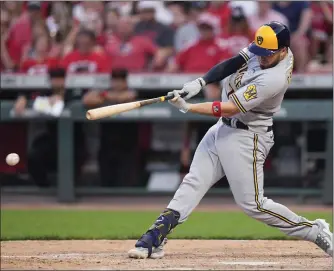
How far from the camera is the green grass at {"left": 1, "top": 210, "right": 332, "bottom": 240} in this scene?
742 centimetres

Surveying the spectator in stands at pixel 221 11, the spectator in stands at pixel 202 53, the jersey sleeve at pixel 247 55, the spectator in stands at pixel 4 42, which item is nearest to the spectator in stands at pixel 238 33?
the spectator in stands at pixel 202 53

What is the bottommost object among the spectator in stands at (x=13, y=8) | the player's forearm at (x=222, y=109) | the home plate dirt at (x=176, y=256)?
the home plate dirt at (x=176, y=256)

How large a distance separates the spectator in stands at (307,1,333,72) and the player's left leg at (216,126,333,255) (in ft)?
15.7

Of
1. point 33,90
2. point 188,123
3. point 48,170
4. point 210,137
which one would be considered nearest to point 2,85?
point 33,90

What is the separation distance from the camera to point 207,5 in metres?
10.8

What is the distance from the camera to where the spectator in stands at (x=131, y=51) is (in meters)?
10.2

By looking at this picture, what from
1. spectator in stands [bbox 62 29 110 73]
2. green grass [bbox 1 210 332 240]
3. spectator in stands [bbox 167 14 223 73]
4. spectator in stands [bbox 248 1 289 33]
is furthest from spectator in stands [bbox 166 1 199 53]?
green grass [bbox 1 210 332 240]

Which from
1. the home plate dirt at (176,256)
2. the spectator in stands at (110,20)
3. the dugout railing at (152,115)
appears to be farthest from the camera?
the spectator in stands at (110,20)

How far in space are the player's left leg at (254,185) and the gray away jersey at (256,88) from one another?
0.13 metres

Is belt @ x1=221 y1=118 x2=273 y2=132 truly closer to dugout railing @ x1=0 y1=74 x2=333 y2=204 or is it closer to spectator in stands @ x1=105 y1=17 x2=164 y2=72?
dugout railing @ x1=0 y1=74 x2=333 y2=204

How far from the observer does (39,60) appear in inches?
405

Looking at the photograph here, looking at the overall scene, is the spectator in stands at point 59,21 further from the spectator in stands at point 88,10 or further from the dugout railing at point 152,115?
the dugout railing at point 152,115

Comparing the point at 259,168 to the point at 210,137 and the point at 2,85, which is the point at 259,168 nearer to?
the point at 210,137

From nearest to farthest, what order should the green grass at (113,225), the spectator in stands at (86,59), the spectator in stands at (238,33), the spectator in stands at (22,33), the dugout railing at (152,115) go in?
the green grass at (113,225) < the dugout railing at (152,115) < the spectator in stands at (238,33) < the spectator in stands at (86,59) < the spectator in stands at (22,33)
